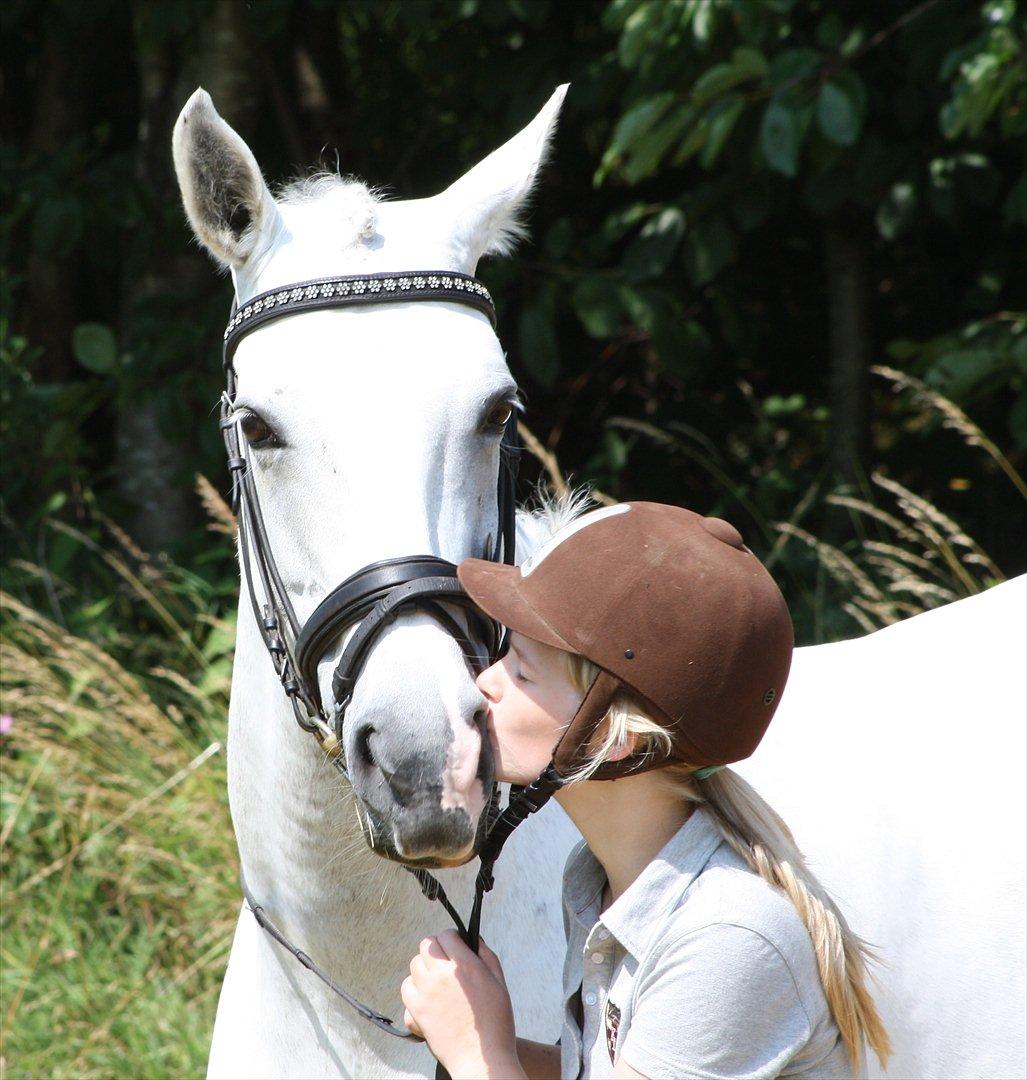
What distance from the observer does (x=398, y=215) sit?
5.84 ft

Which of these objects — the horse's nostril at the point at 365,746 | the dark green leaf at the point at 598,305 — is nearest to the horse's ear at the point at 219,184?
the horse's nostril at the point at 365,746

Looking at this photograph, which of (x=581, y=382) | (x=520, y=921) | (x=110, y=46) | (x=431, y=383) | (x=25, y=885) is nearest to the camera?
(x=431, y=383)

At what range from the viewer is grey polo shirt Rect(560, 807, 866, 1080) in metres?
1.25

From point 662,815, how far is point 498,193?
1007mm

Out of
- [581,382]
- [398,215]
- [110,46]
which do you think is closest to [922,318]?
[581,382]

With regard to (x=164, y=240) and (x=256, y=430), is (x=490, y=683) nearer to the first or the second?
(x=256, y=430)

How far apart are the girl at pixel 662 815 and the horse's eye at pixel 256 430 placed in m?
0.40

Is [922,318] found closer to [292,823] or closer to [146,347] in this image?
[146,347]

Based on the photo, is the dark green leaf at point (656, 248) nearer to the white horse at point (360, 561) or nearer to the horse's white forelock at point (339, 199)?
the white horse at point (360, 561)

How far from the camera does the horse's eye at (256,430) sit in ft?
5.35

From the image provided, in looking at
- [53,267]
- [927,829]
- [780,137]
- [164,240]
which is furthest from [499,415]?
[53,267]

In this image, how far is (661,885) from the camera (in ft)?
4.34

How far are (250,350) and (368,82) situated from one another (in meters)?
4.53

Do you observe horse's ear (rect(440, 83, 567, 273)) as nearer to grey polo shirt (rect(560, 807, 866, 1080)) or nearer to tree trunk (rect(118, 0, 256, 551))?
grey polo shirt (rect(560, 807, 866, 1080))
